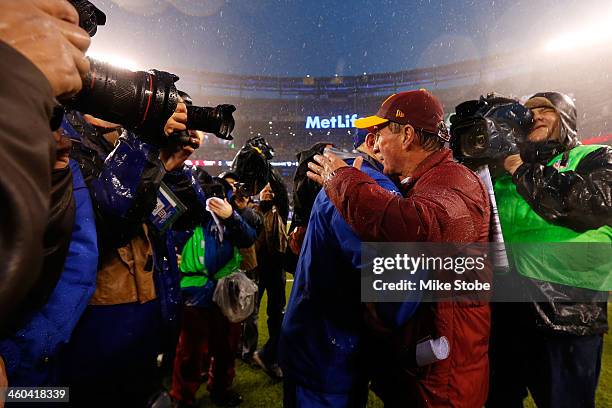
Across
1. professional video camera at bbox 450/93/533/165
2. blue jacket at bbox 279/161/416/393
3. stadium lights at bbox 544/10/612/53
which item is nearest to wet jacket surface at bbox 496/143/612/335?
professional video camera at bbox 450/93/533/165

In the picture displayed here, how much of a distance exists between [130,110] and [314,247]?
3.11 ft

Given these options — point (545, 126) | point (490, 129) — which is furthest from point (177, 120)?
point (545, 126)

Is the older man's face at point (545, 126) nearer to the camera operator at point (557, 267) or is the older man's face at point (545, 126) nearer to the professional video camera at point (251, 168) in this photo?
the camera operator at point (557, 267)

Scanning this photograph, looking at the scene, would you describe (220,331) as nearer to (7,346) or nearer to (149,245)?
(149,245)

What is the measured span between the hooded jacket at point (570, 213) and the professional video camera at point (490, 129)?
0.61 feet

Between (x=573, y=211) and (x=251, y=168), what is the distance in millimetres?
2811

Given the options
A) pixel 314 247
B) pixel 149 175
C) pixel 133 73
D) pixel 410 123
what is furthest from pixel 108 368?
pixel 410 123

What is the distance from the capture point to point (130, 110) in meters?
1.10

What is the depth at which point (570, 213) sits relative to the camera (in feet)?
5.82

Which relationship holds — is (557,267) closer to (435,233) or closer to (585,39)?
(435,233)

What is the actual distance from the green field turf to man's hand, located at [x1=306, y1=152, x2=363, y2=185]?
2.36 m

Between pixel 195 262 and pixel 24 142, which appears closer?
pixel 24 142

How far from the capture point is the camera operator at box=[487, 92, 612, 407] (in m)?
1.79

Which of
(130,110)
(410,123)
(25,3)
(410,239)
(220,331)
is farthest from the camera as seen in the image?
(220,331)
